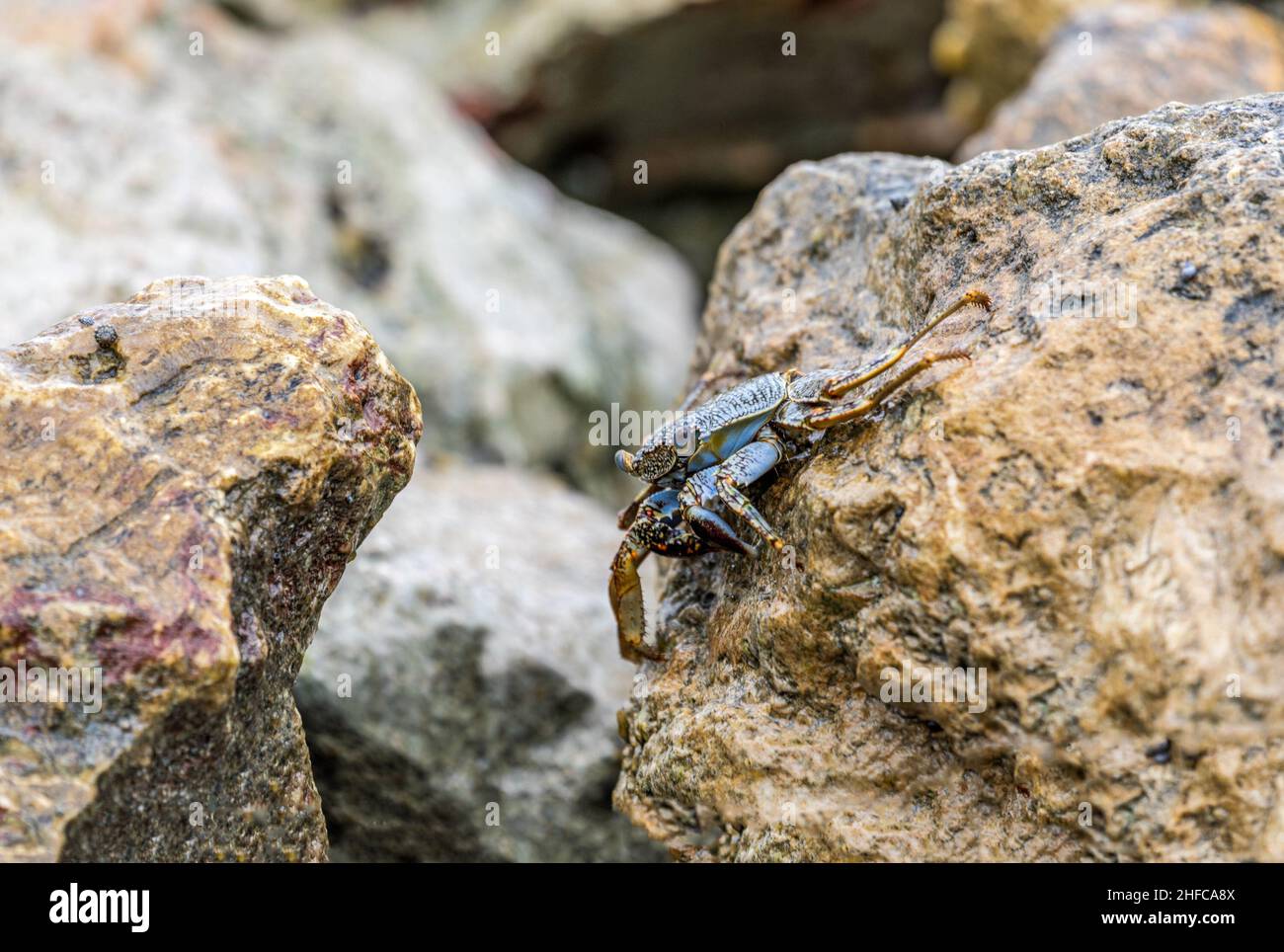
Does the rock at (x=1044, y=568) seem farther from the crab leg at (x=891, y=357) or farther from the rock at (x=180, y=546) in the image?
the rock at (x=180, y=546)

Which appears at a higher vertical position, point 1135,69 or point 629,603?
point 1135,69

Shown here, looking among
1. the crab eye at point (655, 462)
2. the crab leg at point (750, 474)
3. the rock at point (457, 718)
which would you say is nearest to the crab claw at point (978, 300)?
the crab leg at point (750, 474)

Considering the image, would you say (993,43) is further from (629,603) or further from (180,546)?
(180,546)

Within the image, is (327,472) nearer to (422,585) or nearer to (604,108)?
(422,585)

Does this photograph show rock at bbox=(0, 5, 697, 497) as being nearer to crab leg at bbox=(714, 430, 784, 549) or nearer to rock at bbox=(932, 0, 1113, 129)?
crab leg at bbox=(714, 430, 784, 549)

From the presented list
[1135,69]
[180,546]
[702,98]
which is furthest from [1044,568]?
[702,98]

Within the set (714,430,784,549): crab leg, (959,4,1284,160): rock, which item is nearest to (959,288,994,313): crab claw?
(714,430,784,549): crab leg
